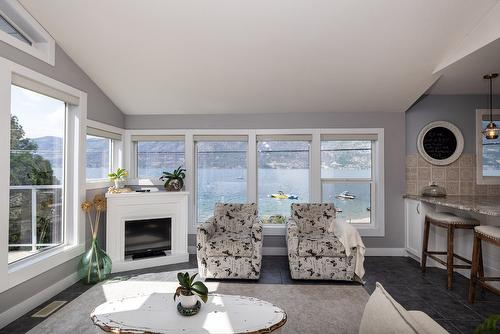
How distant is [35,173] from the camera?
9.68ft

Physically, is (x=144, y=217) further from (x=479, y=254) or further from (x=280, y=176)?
(x=479, y=254)

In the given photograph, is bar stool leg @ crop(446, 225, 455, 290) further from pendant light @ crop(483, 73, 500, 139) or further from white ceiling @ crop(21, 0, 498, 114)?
white ceiling @ crop(21, 0, 498, 114)

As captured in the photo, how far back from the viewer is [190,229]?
180 inches

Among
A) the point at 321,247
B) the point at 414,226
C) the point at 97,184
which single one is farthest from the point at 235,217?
the point at 414,226

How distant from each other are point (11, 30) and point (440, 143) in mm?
5446

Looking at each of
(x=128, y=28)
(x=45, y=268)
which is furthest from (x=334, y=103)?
(x=45, y=268)

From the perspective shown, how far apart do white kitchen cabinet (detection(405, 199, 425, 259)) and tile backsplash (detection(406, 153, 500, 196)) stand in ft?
0.97

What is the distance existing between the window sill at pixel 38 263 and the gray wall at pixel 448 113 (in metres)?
4.72

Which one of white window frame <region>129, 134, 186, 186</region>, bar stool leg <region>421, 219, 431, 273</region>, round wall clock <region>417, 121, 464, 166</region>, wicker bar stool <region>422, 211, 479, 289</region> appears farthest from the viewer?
white window frame <region>129, 134, 186, 186</region>

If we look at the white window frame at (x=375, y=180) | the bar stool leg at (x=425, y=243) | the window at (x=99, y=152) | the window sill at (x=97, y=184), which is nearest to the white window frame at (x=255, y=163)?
the white window frame at (x=375, y=180)

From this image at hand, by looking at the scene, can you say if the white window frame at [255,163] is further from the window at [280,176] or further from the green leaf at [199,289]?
the green leaf at [199,289]

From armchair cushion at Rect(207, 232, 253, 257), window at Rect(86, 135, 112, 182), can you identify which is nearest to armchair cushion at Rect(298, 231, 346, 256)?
armchair cushion at Rect(207, 232, 253, 257)

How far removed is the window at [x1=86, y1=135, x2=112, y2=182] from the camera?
3.85 m

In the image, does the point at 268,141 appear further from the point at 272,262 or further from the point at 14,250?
the point at 14,250
